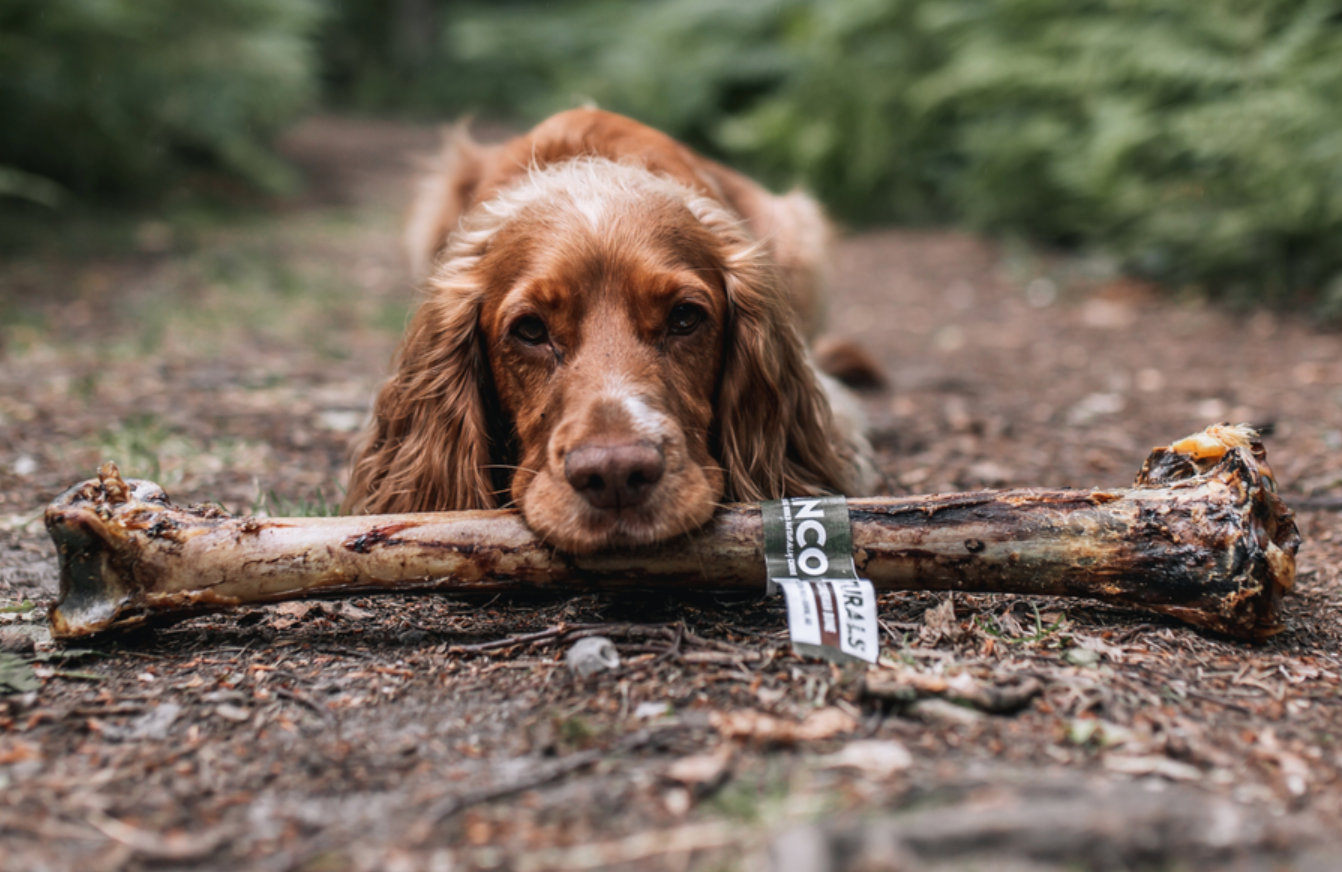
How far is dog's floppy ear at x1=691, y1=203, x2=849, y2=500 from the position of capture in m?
3.13

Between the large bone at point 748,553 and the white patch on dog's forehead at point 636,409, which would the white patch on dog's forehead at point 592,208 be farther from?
the large bone at point 748,553

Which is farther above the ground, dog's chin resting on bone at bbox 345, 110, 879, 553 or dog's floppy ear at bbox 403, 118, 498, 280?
dog's floppy ear at bbox 403, 118, 498, 280

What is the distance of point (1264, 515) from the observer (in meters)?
2.45

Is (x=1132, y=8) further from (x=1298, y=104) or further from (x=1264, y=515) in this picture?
(x=1264, y=515)

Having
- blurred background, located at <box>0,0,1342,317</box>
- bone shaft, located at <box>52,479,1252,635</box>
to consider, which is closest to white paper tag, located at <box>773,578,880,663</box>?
bone shaft, located at <box>52,479,1252,635</box>

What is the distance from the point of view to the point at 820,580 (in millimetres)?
2412

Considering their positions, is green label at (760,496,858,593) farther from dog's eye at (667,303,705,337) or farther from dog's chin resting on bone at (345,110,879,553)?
dog's eye at (667,303,705,337)

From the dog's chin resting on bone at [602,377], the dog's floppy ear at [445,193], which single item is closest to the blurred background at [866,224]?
the dog's chin resting on bone at [602,377]

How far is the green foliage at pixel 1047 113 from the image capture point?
6.50m

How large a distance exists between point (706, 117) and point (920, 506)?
1290 centimetres

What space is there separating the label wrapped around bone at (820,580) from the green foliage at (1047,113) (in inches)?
198

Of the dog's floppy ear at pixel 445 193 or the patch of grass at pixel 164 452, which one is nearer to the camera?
the patch of grass at pixel 164 452

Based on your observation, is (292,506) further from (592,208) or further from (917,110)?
(917,110)

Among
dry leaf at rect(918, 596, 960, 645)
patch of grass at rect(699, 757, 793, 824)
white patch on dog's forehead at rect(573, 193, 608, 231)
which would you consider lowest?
patch of grass at rect(699, 757, 793, 824)
